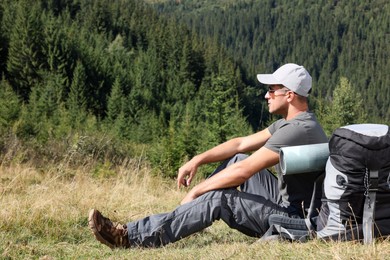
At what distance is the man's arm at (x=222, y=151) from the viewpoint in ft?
14.8

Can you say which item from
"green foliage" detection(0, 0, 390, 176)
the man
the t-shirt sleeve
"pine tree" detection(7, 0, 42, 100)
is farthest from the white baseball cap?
"pine tree" detection(7, 0, 42, 100)

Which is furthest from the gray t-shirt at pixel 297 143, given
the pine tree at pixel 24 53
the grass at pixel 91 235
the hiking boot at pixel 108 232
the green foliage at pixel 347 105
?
the pine tree at pixel 24 53

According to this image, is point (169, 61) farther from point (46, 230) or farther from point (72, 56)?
point (46, 230)

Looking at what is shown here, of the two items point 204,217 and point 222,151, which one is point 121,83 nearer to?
point 222,151

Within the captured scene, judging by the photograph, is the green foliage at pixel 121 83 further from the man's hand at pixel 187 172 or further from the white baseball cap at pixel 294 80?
the white baseball cap at pixel 294 80

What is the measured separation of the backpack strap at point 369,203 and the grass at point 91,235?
0.34ft

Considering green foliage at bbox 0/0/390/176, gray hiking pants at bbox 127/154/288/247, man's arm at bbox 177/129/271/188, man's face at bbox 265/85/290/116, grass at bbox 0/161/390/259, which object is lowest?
green foliage at bbox 0/0/390/176

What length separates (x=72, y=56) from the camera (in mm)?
63656

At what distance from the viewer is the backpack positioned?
10.6 feet

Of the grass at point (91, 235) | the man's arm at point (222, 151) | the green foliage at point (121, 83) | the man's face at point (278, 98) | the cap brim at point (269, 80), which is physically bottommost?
the green foliage at point (121, 83)

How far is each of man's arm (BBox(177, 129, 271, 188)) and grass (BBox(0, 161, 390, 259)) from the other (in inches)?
22.5

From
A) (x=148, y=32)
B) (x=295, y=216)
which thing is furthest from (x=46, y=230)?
(x=148, y=32)

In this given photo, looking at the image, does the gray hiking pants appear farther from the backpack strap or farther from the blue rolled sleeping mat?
the backpack strap

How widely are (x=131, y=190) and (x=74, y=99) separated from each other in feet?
154
